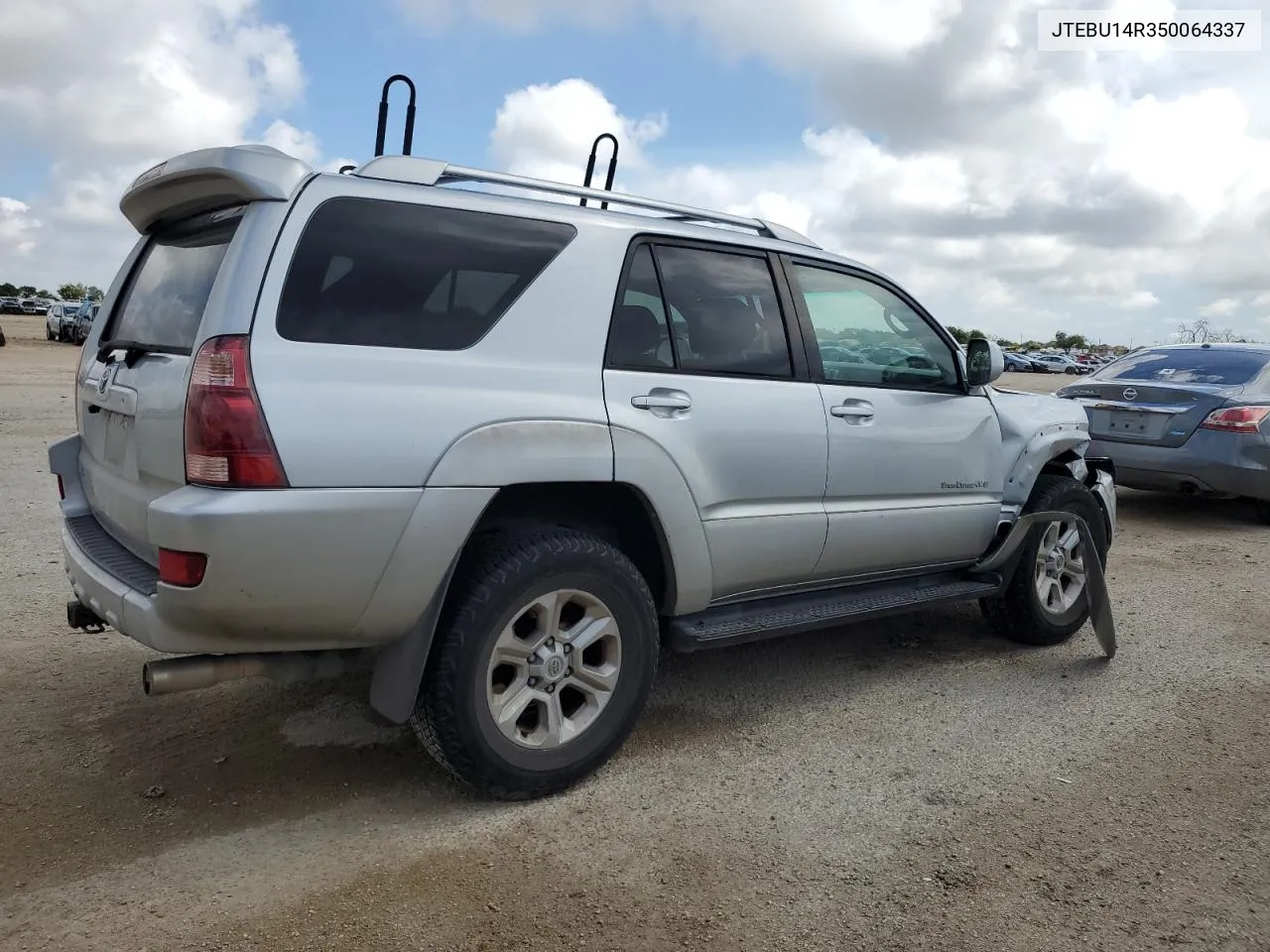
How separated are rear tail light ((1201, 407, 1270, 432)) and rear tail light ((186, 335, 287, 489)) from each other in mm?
7951

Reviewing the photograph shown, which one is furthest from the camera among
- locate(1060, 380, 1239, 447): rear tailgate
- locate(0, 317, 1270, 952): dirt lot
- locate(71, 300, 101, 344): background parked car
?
locate(71, 300, 101, 344): background parked car

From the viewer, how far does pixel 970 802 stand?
3342mm

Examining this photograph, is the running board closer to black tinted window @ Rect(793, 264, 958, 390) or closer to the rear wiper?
black tinted window @ Rect(793, 264, 958, 390)

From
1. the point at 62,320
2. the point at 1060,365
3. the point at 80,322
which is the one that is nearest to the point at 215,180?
the point at 80,322

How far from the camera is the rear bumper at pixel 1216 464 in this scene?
26.8 feet

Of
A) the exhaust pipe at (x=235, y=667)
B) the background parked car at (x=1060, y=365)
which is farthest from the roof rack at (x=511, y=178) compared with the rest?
the background parked car at (x=1060, y=365)

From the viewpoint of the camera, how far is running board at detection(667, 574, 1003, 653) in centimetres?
365

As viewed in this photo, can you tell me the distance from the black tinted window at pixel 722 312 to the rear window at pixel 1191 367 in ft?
20.8

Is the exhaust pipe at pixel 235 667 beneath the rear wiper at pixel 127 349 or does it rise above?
beneath

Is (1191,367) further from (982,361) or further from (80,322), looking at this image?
(80,322)

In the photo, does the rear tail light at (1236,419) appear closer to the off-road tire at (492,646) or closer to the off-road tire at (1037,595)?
the off-road tire at (1037,595)

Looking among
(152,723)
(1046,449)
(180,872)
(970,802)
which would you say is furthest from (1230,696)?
(152,723)

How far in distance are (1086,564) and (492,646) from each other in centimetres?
323

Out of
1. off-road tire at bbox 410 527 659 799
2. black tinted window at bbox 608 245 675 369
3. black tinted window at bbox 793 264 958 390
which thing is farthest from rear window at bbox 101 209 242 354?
black tinted window at bbox 793 264 958 390
